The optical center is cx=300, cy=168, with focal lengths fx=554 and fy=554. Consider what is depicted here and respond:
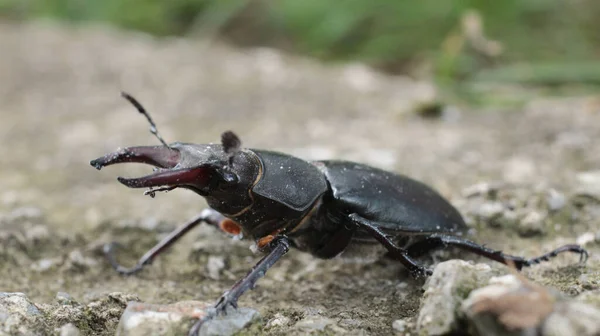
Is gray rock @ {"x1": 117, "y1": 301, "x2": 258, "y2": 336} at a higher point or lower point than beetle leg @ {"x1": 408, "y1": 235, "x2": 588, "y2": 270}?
higher

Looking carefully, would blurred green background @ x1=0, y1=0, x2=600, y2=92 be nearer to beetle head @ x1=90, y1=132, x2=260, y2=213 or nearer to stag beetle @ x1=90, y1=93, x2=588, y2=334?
stag beetle @ x1=90, y1=93, x2=588, y2=334

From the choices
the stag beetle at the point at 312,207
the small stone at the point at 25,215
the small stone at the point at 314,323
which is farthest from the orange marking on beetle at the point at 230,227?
the small stone at the point at 25,215

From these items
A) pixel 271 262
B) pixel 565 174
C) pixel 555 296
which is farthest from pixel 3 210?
pixel 565 174

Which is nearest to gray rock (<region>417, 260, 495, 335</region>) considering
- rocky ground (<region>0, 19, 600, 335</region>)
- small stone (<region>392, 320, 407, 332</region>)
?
rocky ground (<region>0, 19, 600, 335</region>)

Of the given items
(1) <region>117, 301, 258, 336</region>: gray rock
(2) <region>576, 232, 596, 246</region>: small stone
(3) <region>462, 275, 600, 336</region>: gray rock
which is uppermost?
(3) <region>462, 275, 600, 336</region>: gray rock

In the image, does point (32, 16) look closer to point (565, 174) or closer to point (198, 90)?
point (198, 90)

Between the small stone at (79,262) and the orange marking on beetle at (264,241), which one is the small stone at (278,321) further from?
the small stone at (79,262)
